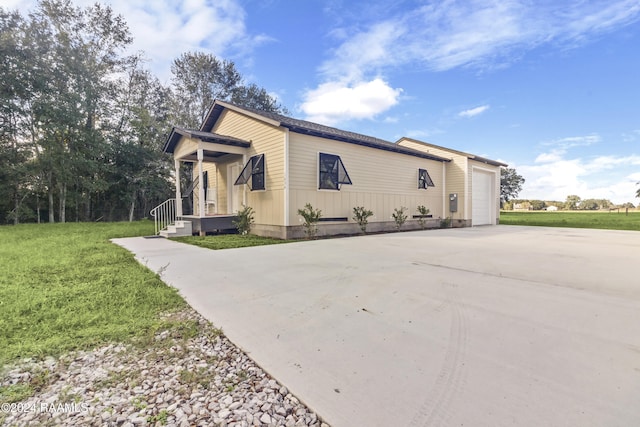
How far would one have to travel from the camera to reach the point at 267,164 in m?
8.77

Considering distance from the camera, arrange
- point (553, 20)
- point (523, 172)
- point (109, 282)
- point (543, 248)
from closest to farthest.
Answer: point (109, 282) → point (543, 248) → point (553, 20) → point (523, 172)

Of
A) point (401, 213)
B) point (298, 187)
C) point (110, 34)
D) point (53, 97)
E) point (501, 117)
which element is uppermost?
point (110, 34)

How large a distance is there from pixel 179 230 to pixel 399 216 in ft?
26.2

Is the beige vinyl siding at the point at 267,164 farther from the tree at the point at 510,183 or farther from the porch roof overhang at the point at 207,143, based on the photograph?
the tree at the point at 510,183

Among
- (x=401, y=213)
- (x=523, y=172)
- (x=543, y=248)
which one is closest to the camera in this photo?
(x=543, y=248)

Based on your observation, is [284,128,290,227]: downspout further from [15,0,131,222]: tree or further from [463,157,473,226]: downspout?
[15,0,131,222]: tree

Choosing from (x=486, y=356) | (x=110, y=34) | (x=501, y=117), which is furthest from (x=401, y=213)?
(x=110, y=34)

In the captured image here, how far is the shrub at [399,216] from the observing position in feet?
35.8

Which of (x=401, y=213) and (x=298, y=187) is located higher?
(x=298, y=187)

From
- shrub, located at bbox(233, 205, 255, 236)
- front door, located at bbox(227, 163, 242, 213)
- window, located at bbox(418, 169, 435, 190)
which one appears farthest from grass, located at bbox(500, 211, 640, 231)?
front door, located at bbox(227, 163, 242, 213)

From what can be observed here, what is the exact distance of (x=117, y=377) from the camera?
170 cm

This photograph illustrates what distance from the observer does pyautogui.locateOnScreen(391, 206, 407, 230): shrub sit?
35.8 ft

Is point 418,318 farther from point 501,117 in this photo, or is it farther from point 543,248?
point 501,117

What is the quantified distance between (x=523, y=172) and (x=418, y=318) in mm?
41129
